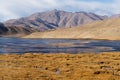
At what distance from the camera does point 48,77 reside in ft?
109

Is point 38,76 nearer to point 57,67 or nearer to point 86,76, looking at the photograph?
point 86,76

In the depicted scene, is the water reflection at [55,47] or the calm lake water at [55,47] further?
the water reflection at [55,47]

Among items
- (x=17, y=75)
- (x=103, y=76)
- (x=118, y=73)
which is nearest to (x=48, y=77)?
(x=17, y=75)

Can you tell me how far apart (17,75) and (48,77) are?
10.7 feet

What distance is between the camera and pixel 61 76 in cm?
3406

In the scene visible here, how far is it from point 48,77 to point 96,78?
4888 millimetres

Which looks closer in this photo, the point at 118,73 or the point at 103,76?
the point at 103,76

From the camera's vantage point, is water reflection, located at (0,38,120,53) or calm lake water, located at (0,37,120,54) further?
water reflection, located at (0,38,120,53)

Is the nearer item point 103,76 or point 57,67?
point 103,76

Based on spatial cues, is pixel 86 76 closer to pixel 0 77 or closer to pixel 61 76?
pixel 61 76

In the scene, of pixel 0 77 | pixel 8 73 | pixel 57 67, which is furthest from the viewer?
pixel 57 67

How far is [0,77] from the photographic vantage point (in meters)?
32.2

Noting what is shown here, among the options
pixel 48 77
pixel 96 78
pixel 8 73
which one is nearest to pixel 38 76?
pixel 48 77

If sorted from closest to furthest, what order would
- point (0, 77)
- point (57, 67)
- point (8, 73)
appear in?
point (0, 77), point (8, 73), point (57, 67)
